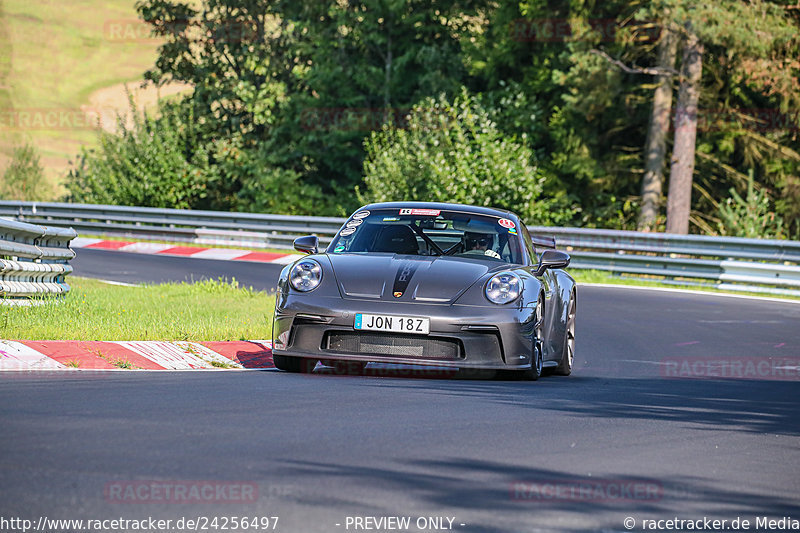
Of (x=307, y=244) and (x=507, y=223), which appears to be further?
(x=507, y=223)

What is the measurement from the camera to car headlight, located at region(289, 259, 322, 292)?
870cm

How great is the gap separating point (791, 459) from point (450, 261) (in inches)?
143

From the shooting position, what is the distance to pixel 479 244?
387 inches

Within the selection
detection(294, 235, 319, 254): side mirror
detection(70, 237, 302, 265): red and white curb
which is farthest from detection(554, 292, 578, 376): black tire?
detection(70, 237, 302, 265): red and white curb

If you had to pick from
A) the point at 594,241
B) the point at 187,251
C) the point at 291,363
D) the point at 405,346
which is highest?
the point at 405,346

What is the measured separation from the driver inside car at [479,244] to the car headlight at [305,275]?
56.6 inches

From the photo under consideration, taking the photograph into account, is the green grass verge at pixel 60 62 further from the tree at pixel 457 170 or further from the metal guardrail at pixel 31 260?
the metal guardrail at pixel 31 260

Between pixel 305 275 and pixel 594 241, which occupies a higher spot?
pixel 305 275

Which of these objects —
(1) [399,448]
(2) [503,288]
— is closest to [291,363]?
(2) [503,288]

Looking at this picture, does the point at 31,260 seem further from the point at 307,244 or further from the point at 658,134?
the point at 658,134

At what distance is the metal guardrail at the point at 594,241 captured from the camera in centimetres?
2077

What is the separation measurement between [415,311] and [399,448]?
9.41 ft

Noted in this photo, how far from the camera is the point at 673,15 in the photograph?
2862 cm

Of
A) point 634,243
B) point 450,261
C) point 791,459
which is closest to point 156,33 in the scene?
point 634,243
